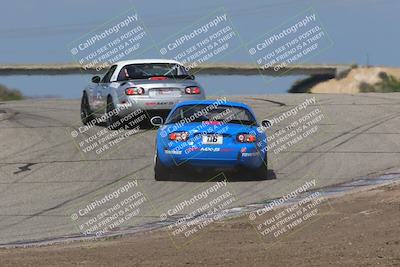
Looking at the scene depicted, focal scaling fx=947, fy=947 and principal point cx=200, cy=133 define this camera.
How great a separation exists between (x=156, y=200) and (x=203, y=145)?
5.26ft

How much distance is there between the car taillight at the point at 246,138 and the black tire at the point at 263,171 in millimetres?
363

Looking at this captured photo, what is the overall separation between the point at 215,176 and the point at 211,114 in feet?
3.19

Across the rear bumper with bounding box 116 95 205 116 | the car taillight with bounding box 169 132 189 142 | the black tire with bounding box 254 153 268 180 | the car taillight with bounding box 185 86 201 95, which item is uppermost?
the rear bumper with bounding box 116 95 205 116

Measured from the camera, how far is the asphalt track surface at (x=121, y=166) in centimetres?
1223

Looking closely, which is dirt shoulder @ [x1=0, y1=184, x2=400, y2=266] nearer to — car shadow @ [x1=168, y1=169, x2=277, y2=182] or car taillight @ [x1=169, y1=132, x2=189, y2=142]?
car taillight @ [x1=169, y1=132, x2=189, y2=142]

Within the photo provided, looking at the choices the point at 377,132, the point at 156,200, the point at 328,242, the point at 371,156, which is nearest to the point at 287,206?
the point at 156,200

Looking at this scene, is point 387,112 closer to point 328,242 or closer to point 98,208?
point 98,208

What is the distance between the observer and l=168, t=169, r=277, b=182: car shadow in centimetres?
1451

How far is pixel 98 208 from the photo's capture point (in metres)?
12.3

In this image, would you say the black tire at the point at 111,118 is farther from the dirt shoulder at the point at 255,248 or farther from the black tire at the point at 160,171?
the dirt shoulder at the point at 255,248

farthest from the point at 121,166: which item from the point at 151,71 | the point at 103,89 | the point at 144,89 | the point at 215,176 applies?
the point at 103,89

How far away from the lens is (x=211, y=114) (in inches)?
584

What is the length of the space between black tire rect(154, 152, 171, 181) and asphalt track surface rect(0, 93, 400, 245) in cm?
14

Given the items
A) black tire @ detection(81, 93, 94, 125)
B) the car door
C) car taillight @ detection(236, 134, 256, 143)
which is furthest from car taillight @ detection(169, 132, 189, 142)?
black tire @ detection(81, 93, 94, 125)
